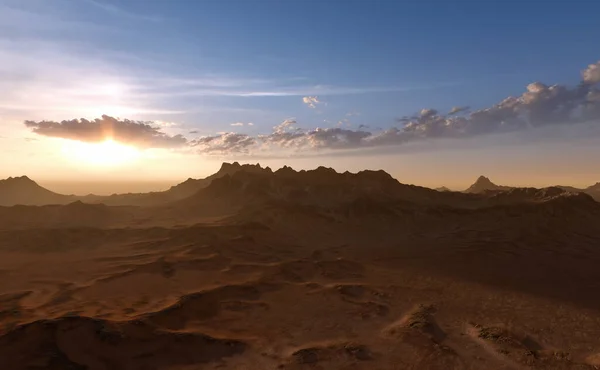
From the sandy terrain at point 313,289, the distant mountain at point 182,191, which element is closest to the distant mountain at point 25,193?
the distant mountain at point 182,191

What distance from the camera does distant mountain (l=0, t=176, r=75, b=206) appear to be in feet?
302

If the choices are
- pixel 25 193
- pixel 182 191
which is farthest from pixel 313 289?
pixel 25 193

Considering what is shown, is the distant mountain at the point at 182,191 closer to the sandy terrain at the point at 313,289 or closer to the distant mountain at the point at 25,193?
the distant mountain at the point at 25,193

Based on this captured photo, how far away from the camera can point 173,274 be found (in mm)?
29422

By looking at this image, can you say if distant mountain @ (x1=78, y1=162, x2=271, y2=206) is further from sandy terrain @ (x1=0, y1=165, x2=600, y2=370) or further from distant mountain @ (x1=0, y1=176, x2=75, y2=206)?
sandy terrain @ (x1=0, y1=165, x2=600, y2=370)

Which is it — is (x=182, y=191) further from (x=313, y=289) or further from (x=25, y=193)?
(x=313, y=289)

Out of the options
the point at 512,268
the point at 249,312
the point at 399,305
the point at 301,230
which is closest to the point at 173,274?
the point at 249,312

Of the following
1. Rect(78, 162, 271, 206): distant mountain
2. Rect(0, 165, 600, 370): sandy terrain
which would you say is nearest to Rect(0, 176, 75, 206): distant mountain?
Rect(78, 162, 271, 206): distant mountain

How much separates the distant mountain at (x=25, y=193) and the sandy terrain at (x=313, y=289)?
4499 cm

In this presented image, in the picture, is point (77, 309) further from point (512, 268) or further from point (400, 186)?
point (400, 186)

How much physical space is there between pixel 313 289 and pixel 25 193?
322ft

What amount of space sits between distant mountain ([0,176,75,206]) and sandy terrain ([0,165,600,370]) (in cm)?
4499

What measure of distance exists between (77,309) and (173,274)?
28.4ft

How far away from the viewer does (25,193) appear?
311 ft
